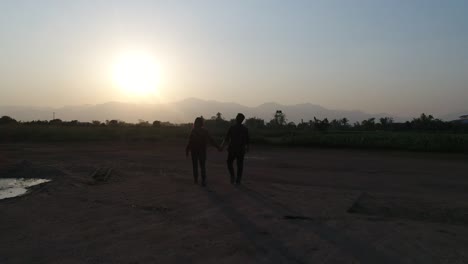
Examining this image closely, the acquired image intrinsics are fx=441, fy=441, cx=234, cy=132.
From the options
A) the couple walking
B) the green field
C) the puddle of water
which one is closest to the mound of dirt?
the puddle of water

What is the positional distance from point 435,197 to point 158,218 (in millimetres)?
6875

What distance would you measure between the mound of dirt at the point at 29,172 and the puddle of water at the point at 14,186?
57 centimetres

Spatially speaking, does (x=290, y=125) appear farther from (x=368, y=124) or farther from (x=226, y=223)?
(x=226, y=223)

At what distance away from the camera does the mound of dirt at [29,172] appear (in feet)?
46.1

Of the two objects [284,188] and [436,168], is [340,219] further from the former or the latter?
[436,168]

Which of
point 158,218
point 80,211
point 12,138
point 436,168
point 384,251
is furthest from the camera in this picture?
point 12,138

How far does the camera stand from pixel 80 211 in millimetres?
8062

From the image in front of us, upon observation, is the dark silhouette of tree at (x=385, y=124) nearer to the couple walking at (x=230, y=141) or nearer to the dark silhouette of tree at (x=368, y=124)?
the dark silhouette of tree at (x=368, y=124)

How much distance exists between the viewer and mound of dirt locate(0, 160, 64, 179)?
14.0m

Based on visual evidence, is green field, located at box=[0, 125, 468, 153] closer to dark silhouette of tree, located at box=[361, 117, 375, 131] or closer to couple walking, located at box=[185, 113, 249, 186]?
couple walking, located at box=[185, 113, 249, 186]

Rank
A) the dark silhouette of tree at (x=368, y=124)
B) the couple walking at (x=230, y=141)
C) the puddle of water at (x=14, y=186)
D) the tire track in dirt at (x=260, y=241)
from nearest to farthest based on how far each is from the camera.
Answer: the tire track in dirt at (x=260, y=241) < the puddle of water at (x=14, y=186) < the couple walking at (x=230, y=141) < the dark silhouette of tree at (x=368, y=124)

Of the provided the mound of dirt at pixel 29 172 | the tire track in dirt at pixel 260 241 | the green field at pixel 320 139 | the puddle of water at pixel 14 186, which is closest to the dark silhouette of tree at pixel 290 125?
the green field at pixel 320 139

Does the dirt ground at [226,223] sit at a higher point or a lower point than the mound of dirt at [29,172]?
lower

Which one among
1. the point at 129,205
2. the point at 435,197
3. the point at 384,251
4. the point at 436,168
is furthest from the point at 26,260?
the point at 436,168
